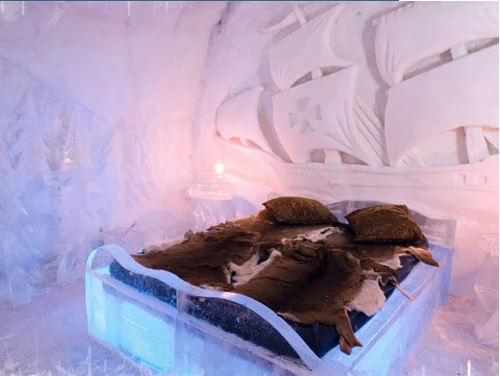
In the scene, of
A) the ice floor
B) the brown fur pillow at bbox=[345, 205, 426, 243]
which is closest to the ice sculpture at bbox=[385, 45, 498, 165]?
the brown fur pillow at bbox=[345, 205, 426, 243]

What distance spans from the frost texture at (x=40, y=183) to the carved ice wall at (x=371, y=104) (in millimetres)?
1549

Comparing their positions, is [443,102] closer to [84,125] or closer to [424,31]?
[424,31]

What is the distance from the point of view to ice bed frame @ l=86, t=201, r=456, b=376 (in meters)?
1.75

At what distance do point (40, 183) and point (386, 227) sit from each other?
2.59m

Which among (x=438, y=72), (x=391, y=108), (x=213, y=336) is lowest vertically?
(x=213, y=336)

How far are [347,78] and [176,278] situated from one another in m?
2.15

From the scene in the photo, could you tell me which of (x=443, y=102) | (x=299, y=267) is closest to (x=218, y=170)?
(x=299, y=267)

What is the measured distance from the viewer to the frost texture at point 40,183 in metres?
3.02

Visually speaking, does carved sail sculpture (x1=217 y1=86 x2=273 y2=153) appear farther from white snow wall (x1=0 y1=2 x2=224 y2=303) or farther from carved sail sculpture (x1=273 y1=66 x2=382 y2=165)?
white snow wall (x1=0 y1=2 x2=224 y2=303)

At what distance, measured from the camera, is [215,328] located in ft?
6.43

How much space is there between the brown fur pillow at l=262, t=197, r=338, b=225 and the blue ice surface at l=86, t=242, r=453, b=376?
0.91 m

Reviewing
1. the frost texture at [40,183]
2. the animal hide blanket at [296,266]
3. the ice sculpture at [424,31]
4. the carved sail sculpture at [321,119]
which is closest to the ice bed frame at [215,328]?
the animal hide blanket at [296,266]

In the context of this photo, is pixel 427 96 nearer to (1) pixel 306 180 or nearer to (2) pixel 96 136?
(1) pixel 306 180

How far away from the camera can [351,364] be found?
169cm
